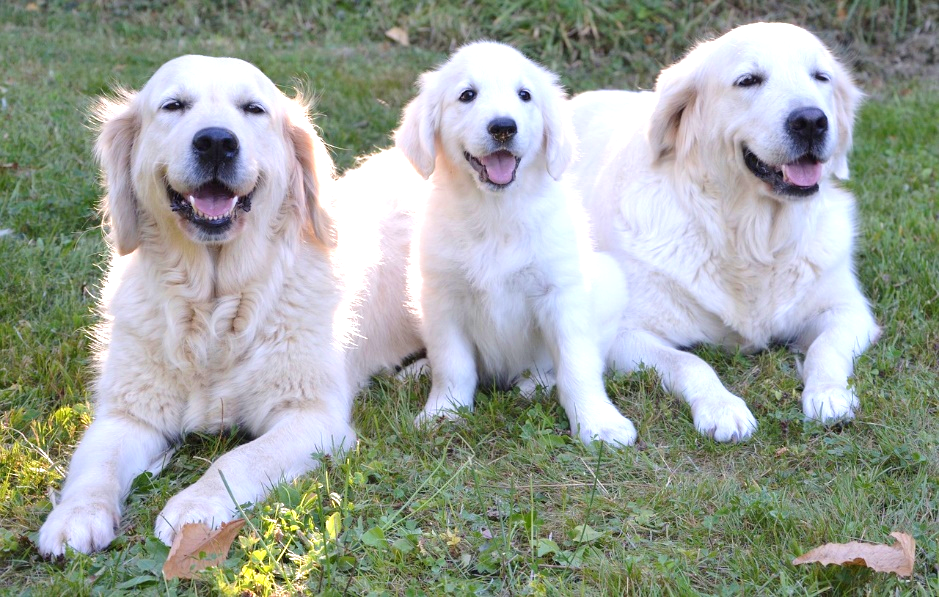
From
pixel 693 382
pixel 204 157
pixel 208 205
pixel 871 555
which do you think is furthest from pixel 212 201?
pixel 871 555

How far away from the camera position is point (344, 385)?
129 inches

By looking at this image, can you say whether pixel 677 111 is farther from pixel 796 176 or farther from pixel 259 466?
pixel 259 466

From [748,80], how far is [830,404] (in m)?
1.18

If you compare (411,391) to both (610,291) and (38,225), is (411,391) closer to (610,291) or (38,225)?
(610,291)

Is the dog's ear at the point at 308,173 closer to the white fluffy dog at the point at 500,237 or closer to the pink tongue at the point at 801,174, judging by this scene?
the white fluffy dog at the point at 500,237

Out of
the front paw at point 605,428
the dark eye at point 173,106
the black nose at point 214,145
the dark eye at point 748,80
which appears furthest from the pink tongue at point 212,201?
the dark eye at point 748,80

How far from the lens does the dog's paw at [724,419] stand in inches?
120

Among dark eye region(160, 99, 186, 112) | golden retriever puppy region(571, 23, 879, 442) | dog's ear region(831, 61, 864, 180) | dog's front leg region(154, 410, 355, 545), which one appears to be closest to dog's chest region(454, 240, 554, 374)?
golden retriever puppy region(571, 23, 879, 442)

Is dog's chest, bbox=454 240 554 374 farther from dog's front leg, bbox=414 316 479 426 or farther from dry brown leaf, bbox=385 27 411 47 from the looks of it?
dry brown leaf, bbox=385 27 411 47

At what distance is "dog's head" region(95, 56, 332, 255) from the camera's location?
290 cm

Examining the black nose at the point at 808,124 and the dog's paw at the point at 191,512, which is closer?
the dog's paw at the point at 191,512

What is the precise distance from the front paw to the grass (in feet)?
0.22

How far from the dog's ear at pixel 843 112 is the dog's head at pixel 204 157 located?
77.6 inches

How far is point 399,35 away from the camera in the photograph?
8320mm
